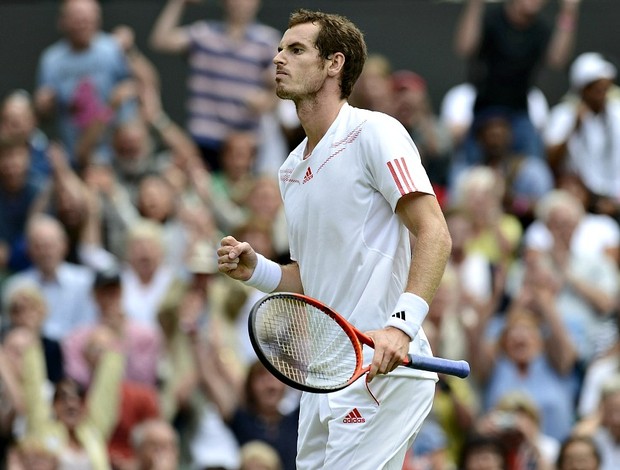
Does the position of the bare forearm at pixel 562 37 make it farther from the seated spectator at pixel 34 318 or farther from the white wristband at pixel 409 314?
the white wristband at pixel 409 314

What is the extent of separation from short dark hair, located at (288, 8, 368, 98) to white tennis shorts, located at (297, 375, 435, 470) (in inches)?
42.7

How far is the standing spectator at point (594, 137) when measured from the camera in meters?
12.7

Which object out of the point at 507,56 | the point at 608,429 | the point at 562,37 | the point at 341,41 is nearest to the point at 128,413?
the point at 608,429

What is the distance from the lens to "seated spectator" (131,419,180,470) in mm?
9219

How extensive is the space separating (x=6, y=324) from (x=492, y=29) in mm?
4961

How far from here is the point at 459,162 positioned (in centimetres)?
1300

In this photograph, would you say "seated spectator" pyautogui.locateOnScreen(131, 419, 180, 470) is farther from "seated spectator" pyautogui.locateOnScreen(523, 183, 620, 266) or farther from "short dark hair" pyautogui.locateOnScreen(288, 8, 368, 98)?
"short dark hair" pyautogui.locateOnScreen(288, 8, 368, 98)

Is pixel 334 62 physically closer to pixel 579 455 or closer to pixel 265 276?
pixel 265 276

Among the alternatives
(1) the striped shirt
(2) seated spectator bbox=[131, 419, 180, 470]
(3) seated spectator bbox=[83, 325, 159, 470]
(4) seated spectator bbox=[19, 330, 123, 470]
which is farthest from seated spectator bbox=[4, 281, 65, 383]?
(1) the striped shirt

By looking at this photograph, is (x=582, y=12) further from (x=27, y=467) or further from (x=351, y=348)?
(x=351, y=348)

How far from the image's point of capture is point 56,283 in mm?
10539

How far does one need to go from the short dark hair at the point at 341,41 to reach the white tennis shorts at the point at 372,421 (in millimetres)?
1083

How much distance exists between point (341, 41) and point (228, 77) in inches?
279

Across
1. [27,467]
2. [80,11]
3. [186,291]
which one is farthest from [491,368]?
[80,11]
